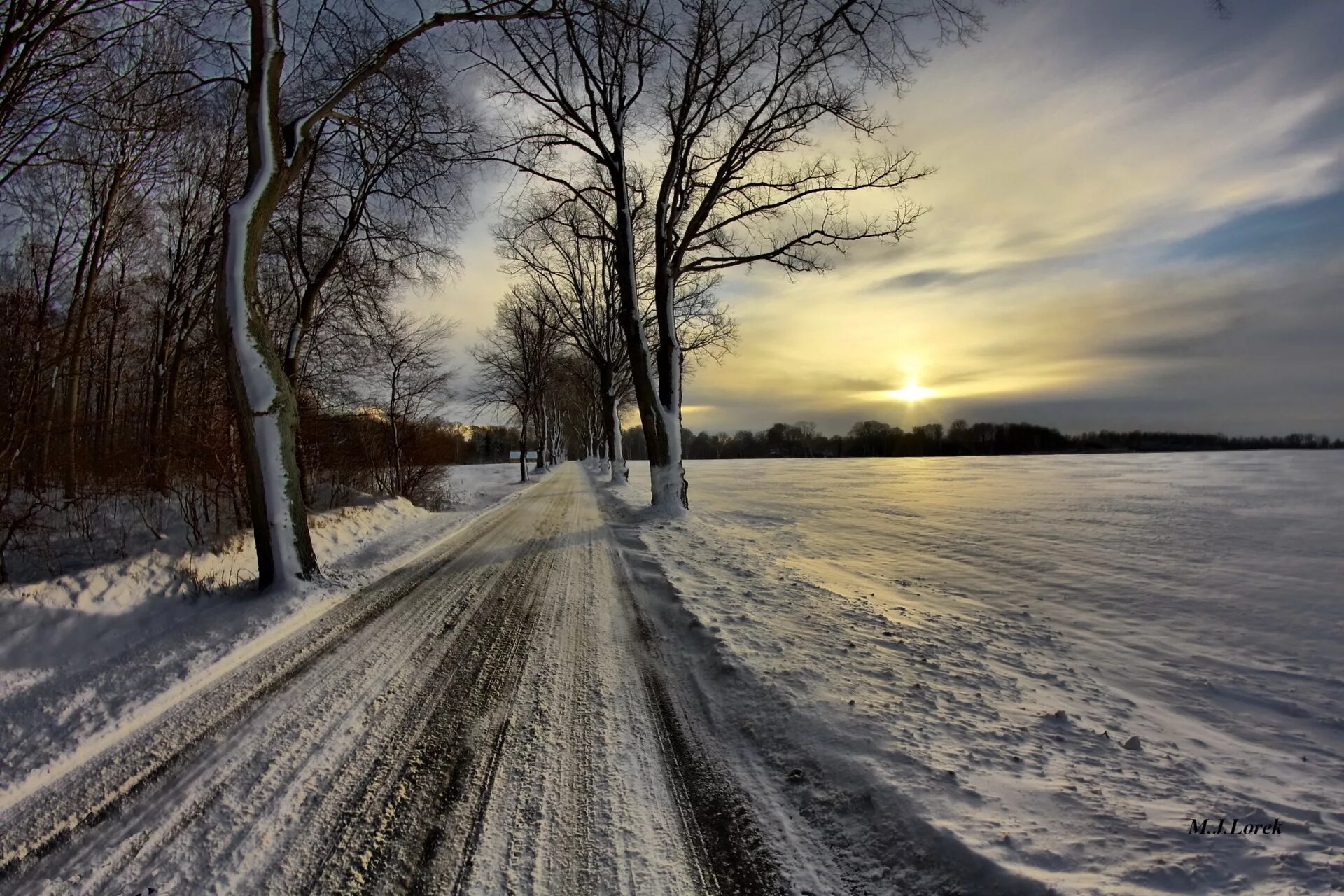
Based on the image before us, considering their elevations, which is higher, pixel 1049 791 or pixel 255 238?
pixel 255 238

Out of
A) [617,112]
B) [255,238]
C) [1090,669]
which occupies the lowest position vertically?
[1090,669]

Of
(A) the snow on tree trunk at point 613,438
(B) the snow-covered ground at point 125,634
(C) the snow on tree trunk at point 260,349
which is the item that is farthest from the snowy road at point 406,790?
(A) the snow on tree trunk at point 613,438

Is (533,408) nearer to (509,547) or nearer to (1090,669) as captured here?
(509,547)

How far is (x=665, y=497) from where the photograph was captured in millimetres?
13008

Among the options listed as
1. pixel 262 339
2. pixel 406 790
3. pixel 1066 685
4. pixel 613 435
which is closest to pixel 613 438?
pixel 613 435

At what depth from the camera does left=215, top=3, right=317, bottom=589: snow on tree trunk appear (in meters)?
6.48

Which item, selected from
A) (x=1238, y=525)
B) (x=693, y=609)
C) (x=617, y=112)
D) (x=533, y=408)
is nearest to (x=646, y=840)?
(x=693, y=609)

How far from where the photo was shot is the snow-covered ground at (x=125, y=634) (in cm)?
354

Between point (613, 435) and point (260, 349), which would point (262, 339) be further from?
point (613, 435)

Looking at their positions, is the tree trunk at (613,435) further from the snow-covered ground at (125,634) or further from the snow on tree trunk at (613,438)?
the snow-covered ground at (125,634)

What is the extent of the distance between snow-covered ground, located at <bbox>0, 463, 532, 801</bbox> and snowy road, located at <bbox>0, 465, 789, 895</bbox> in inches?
10.4

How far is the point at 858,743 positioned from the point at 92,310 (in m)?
15.7

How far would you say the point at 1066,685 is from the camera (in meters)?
4.20

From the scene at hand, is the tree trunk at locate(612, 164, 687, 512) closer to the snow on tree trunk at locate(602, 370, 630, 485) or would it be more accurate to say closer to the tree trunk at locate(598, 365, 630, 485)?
the tree trunk at locate(598, 365, 630, 485)
